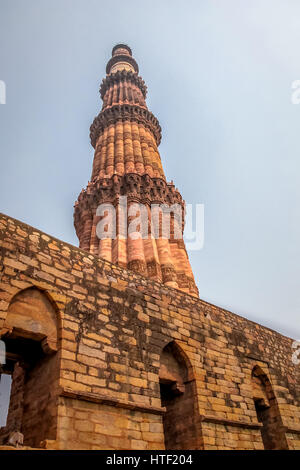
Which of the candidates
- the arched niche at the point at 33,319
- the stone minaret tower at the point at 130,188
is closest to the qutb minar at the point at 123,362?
the arched niche at the point at 33,319

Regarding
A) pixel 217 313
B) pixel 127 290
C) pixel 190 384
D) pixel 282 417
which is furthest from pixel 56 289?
pixel 282 417

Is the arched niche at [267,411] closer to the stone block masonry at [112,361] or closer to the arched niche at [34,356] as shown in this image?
the stone block masonry at [112,361]

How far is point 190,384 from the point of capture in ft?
22.0

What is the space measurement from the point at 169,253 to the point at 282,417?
885cm

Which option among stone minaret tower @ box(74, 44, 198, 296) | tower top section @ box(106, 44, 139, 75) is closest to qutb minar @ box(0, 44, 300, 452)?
stone minaret tower @ box(74, 44, 198, 296)

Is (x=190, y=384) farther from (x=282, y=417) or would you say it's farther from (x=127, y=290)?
(x=282, y=417)

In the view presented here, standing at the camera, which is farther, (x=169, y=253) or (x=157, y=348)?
(x=169, y=253)

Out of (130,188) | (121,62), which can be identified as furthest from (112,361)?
(121,62)

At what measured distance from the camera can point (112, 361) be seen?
5664 millimetres

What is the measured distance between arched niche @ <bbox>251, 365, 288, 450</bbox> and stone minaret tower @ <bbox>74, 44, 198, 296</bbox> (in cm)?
630

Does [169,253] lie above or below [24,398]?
above

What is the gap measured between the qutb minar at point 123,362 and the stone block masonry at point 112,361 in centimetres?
2
